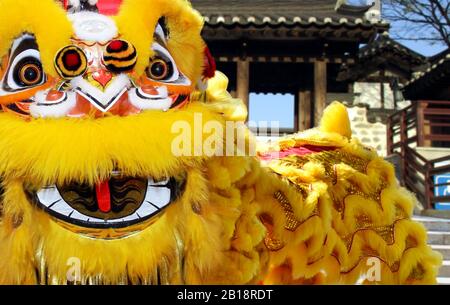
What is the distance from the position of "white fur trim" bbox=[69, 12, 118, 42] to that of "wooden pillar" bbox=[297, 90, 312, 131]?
19.5 ft

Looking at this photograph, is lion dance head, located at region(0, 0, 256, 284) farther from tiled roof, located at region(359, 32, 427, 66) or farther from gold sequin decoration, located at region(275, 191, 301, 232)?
tiled roof, located at region(359, 32, 427, 66)

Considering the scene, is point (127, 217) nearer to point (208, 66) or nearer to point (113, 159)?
point (113, 159)

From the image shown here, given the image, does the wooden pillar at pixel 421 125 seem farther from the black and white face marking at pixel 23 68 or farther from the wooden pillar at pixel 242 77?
the black and white face marking at pixel 23 68

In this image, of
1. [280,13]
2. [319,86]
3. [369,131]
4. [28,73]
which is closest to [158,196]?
[28,73]

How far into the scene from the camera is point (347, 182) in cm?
175

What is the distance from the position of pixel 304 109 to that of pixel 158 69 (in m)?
6.20

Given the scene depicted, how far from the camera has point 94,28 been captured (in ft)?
3.89

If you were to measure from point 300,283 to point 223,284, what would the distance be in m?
0.43

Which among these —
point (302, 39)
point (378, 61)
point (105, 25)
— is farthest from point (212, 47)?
point (105, 25)

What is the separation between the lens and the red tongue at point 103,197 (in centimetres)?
116

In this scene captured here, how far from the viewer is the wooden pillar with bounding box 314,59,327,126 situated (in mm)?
6680

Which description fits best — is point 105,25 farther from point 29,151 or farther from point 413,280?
point 413,280

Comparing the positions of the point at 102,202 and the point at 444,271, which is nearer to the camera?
the point at 102,202

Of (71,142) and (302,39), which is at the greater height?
(302,39)
